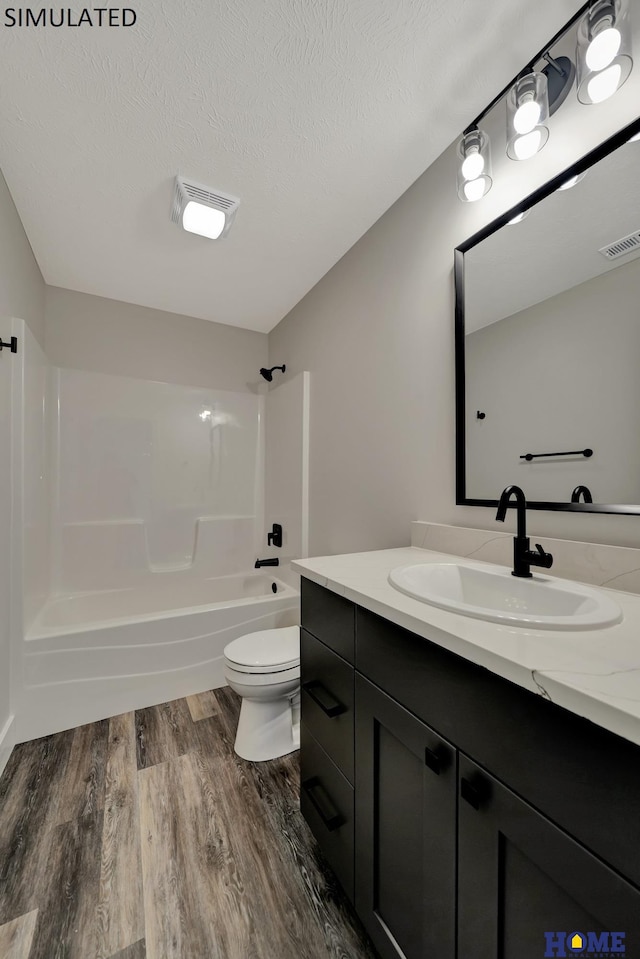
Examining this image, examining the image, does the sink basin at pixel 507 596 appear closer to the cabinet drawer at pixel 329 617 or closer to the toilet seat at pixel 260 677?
the cabinet drawer at pixel 329 617

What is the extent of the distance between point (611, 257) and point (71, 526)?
3.01m

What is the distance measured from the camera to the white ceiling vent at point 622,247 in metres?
0.92

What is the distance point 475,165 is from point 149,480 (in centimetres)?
257

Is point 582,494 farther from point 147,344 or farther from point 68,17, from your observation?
point 147,344

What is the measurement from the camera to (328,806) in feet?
3.57

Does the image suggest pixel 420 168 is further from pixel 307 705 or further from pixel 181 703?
pixel 181 703

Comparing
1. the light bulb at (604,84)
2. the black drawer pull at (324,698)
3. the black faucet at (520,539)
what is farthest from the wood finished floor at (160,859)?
the light bulb at (604,84)

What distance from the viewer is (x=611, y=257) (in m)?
0.96

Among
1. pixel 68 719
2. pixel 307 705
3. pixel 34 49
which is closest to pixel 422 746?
pixel 307 705

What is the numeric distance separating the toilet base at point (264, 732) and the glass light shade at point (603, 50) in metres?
2.25

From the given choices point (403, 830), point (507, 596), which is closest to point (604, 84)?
point (507, 596)

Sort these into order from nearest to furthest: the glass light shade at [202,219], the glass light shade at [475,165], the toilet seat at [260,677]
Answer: the glass light shade at [475,165] < the toilet seat at [260,677] < the glass light shade at [202,219]

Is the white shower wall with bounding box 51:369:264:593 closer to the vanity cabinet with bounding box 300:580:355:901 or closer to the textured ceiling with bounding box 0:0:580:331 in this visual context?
the textured ceiling with bounding box 0:0:580:331

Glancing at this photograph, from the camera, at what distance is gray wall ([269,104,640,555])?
1.10m
